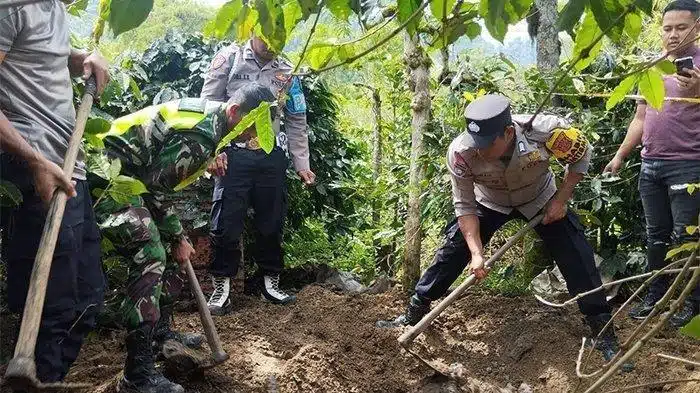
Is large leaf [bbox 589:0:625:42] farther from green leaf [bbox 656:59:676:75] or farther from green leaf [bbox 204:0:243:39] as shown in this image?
green leaf [bbox 204:0:243:39]

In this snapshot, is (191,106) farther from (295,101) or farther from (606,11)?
(606,11)

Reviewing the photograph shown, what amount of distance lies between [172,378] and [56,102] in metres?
1.37

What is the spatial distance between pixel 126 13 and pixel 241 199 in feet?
11.6

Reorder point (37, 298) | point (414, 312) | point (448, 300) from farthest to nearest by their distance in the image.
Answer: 1. point (414, 312)
2. point (448, 300)
3. point (37, 298)

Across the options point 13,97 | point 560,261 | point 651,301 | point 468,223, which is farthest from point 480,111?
point 13,97

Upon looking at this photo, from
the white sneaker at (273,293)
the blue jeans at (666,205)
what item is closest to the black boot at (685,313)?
the blue jeans at (666,205)

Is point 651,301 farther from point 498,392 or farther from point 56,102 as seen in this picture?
point 56,102

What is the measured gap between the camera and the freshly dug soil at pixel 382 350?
133 inches

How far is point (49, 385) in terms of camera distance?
174cm

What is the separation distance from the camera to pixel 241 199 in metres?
4.48

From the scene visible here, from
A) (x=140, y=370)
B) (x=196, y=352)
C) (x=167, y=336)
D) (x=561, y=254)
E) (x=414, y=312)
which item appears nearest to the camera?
(x=140, y=370)

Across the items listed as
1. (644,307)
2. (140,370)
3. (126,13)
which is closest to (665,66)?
(126,13)

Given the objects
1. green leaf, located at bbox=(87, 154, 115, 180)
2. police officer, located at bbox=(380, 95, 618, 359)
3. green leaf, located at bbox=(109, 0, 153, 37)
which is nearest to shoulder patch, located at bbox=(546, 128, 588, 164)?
police officer, located at bbox=(380, 95, 618, 359)

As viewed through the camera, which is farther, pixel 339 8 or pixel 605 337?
pixel 605 337
